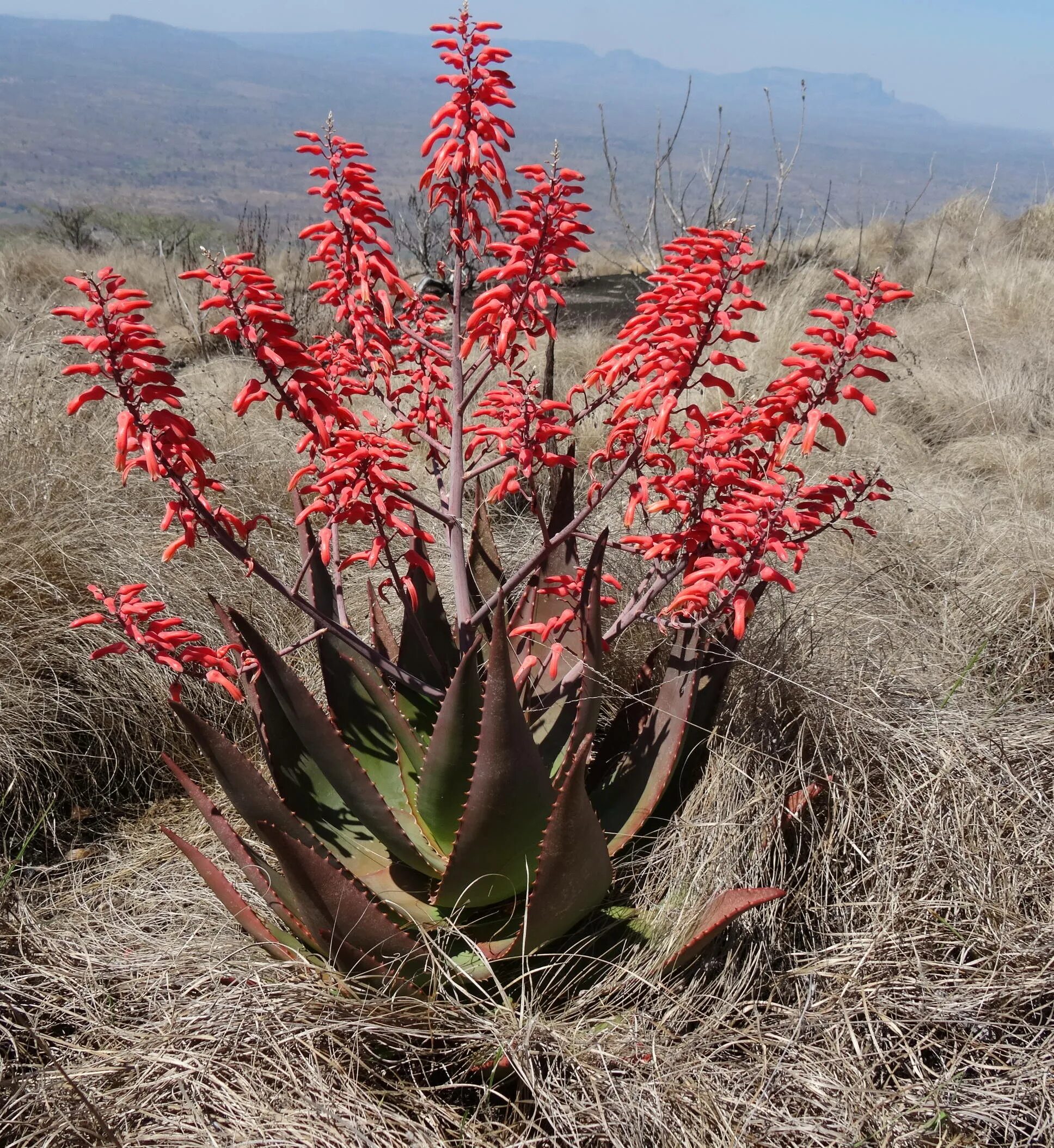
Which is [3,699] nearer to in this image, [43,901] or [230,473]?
[43,901]

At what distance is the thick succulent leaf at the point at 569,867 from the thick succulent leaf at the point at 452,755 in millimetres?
213

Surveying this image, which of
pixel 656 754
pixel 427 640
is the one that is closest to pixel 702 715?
pixel 656 754

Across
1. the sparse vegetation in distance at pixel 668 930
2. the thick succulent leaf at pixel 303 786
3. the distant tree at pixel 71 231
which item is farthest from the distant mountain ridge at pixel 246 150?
the thick succulent leaf at pixel 303 786

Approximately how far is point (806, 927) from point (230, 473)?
3.21m

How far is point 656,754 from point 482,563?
0.87m

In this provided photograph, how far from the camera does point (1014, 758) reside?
2.26m

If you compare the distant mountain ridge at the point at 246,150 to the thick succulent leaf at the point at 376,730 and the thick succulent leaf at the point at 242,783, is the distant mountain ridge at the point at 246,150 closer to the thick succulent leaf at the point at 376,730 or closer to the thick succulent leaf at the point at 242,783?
the thick succulent leaf at the point at 376,730

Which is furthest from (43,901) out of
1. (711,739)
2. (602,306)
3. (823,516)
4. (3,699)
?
(602,306)

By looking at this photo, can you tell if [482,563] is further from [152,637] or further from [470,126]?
[470,126]

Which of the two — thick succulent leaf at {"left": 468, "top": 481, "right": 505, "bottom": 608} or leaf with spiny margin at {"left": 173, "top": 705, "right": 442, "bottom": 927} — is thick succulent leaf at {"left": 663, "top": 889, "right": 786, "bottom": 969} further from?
thick succulent leaf at {"left": 468, "top": 481, "right": 505, "bottom": 608}

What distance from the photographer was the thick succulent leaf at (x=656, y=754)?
6.04ft

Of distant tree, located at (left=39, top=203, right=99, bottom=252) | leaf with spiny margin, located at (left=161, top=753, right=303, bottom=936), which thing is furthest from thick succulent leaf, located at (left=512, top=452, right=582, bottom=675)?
distant tree, located at (left=39, top=203, right=99, bottom=252)

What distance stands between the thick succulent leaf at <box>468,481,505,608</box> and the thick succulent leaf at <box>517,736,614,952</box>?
948 mm

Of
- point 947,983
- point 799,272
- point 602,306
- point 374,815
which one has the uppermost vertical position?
point 799,272
